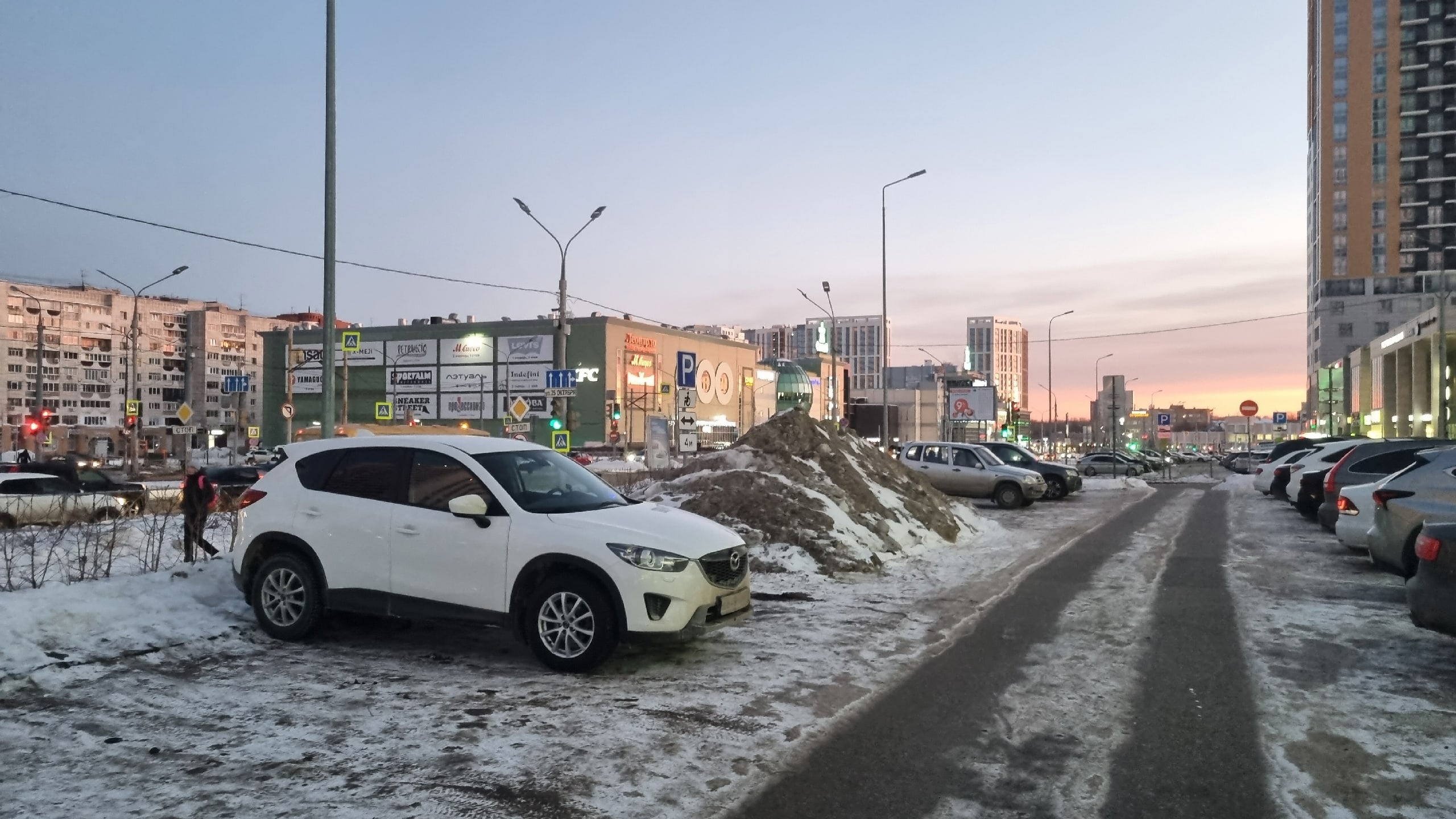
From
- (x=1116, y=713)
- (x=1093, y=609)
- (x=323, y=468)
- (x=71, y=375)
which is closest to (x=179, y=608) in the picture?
(x=323, y=468)

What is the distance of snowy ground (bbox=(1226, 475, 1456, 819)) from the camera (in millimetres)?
4910

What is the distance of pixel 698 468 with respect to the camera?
17.1 metres

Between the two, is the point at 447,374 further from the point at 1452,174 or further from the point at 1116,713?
the point at 1452,174

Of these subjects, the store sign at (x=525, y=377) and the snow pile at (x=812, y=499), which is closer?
the snow pile at (x=812, y=499)

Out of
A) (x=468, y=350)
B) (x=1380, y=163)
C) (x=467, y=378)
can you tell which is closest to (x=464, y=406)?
(x=467, y=378)

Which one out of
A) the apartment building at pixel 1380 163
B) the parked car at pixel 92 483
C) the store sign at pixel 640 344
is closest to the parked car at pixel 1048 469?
the parked car at pixel 92 483

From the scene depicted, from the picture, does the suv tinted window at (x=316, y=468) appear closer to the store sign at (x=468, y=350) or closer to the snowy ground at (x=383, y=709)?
the snowy ground at (x=383, y=709)

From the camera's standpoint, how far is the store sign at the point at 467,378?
278ft

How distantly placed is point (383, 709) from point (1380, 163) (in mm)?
134322

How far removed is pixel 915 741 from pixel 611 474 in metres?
23.3

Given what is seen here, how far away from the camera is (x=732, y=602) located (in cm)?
770

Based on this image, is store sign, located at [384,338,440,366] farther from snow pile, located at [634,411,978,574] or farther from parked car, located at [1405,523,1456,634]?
parked car, located at [1405,523,1456,634]

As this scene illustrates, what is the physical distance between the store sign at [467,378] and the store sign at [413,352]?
155 cm

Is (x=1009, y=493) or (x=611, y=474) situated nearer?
(x=1009, y=493)
